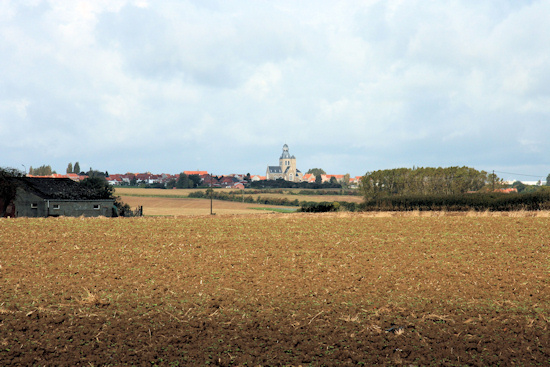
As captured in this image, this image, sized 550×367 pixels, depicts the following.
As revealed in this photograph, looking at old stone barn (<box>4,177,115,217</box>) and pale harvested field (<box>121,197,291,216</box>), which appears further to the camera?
pale harvested field (<box>121,197,291,216</box>)

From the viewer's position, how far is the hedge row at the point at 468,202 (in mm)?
51469

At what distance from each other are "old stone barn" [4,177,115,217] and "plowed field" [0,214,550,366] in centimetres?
2747

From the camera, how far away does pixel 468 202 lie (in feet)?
183

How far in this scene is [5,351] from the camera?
40.0ft

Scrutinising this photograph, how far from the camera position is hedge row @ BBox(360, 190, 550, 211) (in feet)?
169

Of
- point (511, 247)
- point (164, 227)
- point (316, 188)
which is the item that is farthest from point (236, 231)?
point (316, 188)

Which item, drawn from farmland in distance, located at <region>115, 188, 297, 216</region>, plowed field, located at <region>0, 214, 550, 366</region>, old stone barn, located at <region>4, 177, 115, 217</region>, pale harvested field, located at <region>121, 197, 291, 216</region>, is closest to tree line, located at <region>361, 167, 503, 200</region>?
farmland in distance, located at <region>115, 188, 297, 216</region>

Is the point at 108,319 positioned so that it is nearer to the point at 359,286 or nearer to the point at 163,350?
the point at 163,350

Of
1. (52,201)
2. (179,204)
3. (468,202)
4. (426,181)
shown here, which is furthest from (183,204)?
(468,202)

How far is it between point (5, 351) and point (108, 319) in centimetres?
293

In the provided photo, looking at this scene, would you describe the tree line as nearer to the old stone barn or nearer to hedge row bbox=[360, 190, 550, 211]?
hedge row bbox=[360, 190, 550, 211]

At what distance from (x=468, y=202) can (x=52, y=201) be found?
4997cm

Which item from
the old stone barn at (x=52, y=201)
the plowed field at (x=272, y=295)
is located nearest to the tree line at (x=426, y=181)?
the old stone barn at (x=52, y=201)

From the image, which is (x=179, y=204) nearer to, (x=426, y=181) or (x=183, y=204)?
(x=183, y=204)
